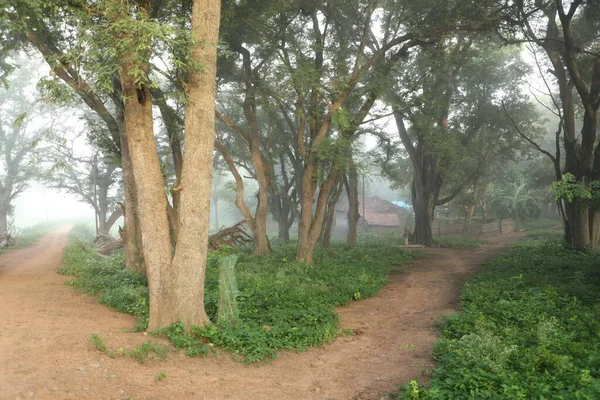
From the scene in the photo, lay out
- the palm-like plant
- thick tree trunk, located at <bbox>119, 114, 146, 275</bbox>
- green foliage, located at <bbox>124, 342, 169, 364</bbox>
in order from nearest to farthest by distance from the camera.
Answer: green foliage, located at <bbox>124, 342, 169, 364</bbox> → thick tree trunk, located at <bbox>119, 114, 146, 275</bbox> → the palm-like plant

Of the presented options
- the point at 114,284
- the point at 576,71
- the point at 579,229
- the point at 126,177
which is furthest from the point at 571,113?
the point at 114,284

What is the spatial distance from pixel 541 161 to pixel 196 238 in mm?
35000

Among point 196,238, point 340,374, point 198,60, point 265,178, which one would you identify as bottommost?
point 340,374

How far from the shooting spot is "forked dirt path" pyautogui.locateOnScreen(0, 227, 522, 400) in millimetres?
5320

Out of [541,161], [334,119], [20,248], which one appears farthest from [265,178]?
[541,161]

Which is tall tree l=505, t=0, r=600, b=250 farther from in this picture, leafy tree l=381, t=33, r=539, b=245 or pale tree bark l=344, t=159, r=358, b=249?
pale tree bark l=344, t=159, r=358, b=249

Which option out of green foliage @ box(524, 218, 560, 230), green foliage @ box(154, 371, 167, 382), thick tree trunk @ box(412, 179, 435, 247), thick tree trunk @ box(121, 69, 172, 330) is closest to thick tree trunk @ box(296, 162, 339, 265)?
thick tree trunk @ box(121, 69, 172, 330)

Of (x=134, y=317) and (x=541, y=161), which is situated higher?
(x=541, y=161)

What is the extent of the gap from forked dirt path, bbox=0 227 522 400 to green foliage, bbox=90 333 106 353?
78 millimetres

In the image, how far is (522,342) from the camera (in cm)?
677

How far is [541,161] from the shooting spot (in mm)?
35406

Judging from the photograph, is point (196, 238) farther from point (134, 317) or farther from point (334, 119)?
point (334, 119)

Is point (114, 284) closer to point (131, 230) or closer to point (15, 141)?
point (131, 230)

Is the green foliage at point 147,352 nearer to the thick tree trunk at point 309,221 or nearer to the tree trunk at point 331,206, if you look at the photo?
the thick tree trunk at point 309,221
